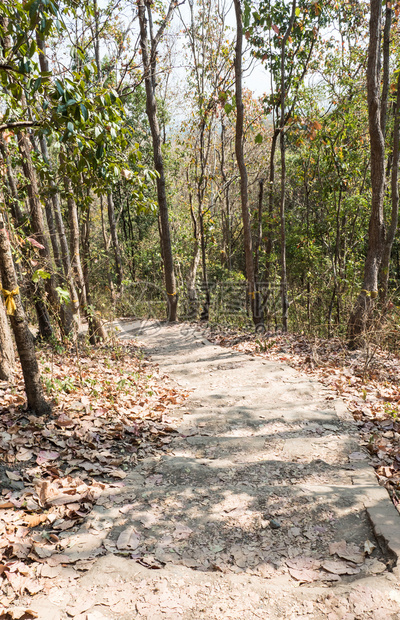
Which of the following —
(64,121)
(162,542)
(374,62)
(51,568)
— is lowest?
(162,542)

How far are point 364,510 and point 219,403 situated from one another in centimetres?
Result: 273

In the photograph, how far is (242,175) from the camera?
8.95 m

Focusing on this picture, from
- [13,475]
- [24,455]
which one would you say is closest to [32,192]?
[24,455]

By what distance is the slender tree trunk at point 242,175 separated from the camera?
26.8 ft

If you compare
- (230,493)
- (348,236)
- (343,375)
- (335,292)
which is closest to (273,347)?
(343,375)

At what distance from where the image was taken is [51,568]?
224 centimetres

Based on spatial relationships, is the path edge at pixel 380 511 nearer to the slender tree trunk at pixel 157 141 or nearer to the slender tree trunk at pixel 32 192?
the slender tree trunk at pixel 32 192

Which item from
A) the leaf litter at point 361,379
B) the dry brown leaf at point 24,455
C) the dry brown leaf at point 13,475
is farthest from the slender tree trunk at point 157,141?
the dry brown leaf at point 13,475

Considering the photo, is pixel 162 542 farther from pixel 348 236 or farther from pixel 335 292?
pixel 348 236

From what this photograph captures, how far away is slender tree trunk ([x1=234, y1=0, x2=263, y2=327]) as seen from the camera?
8156mm

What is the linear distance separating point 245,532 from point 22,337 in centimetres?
249

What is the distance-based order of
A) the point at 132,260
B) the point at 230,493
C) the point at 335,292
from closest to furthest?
the point at 230,493
the point at 335,292
the point at 132,260

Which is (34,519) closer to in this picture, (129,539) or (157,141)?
(129,539)

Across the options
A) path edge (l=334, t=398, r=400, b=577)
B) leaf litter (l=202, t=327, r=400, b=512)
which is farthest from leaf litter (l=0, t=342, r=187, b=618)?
leaf litter (l=202, t=327, r=400, b=512)
